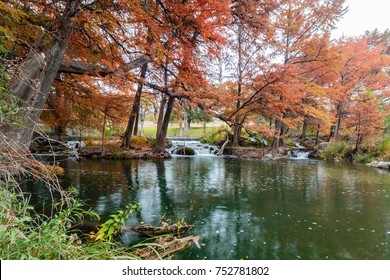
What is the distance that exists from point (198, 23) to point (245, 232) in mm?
4511

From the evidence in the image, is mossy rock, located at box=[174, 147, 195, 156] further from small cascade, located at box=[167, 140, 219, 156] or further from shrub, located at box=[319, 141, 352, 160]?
shrub, located at box=[319, 141, 352, 160]

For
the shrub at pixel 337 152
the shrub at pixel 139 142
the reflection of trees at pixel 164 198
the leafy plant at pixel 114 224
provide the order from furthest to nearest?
the shrub at pixel 139 142, the shrub at pixel 337 152, the reflection of trees at pixel 164 198, the leafy plant at pixel 114 224

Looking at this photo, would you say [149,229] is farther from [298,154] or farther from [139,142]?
[298,154]

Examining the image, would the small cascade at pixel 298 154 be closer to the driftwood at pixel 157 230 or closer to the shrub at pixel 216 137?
the shrub at pixel 216 137

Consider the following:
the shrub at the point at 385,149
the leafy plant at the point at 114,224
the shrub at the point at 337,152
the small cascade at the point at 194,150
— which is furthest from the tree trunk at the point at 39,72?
the shrub at the point at 337,152

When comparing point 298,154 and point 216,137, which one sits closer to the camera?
point 298,154

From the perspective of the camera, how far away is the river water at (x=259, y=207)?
4.32 meters

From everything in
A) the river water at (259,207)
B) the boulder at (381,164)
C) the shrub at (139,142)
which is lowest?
the river water at (259,207)

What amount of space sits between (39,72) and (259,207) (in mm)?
5924

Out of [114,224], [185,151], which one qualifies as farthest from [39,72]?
[185,151]

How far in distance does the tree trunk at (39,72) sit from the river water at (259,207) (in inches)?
101

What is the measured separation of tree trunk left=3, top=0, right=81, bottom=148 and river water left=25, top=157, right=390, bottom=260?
2568 millimetres

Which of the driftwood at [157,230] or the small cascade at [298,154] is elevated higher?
the small cascade at [298,154]

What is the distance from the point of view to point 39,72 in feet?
15.8
